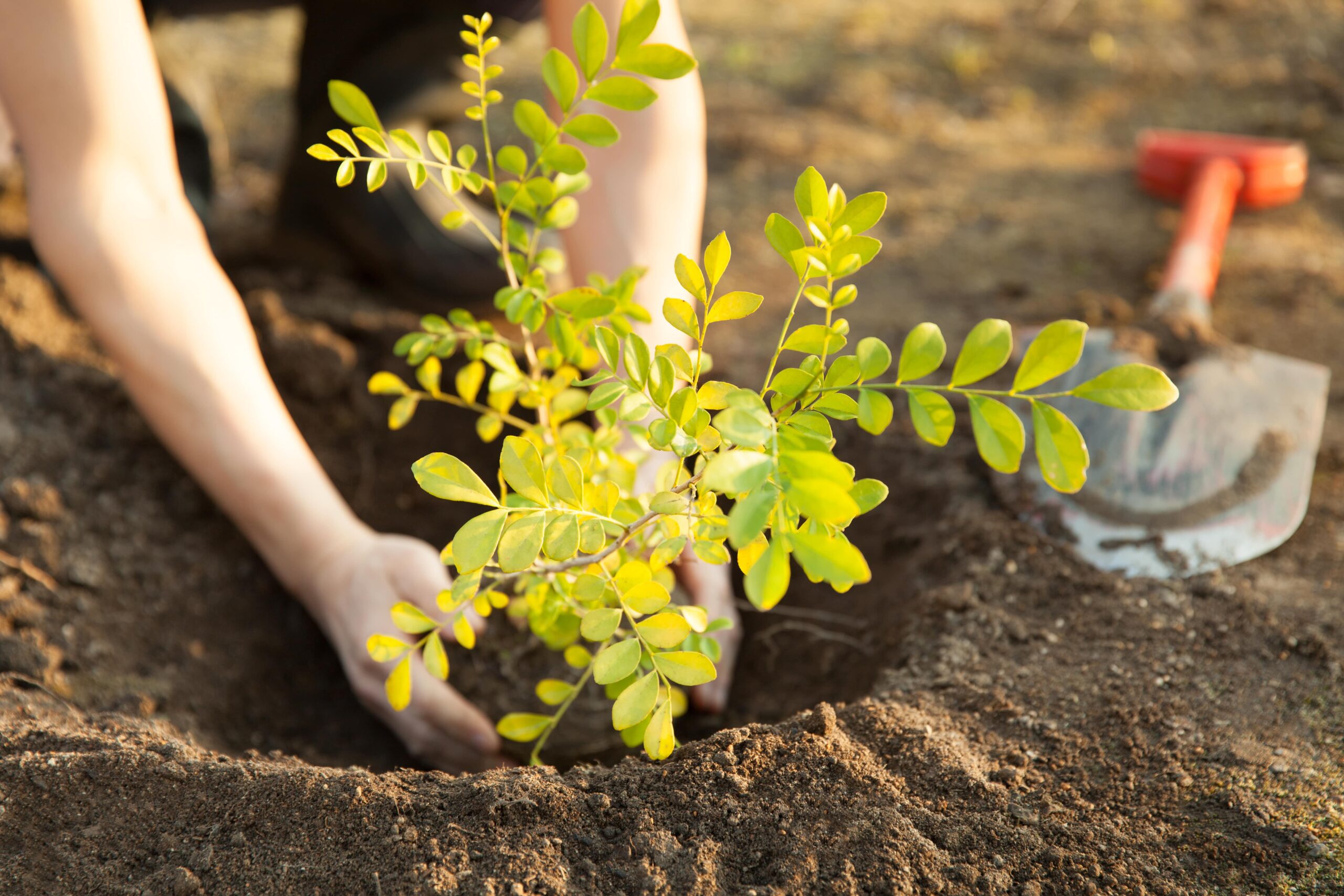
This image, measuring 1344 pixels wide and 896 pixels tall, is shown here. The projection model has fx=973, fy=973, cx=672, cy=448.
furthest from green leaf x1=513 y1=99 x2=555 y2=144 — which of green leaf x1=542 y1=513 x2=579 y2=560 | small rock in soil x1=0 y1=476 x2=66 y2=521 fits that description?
small rock in soil x1=0 y1=476 x2=66 y2=521

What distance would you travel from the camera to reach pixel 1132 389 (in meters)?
0.69

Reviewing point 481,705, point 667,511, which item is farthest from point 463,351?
point 667,511

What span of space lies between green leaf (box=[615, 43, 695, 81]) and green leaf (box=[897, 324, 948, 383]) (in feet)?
0.97

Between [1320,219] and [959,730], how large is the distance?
2368mm

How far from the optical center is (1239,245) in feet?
8.47

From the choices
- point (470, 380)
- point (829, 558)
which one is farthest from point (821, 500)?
point (470, 380)

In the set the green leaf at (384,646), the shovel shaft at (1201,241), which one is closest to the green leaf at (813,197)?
the green leaf at (384,646)

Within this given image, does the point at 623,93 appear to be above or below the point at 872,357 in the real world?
above

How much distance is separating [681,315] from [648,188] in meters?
0.77

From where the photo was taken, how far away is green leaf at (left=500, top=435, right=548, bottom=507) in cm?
83

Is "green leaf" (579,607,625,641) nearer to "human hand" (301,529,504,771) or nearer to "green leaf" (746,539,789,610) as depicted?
"green leaf" (746,539,789,610)

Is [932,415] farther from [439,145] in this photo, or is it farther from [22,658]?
[22,658]

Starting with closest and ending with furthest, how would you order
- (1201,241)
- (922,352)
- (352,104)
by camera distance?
(922,352)
(352,104)
(1201,241)

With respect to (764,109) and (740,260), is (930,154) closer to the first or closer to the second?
(764,109)
